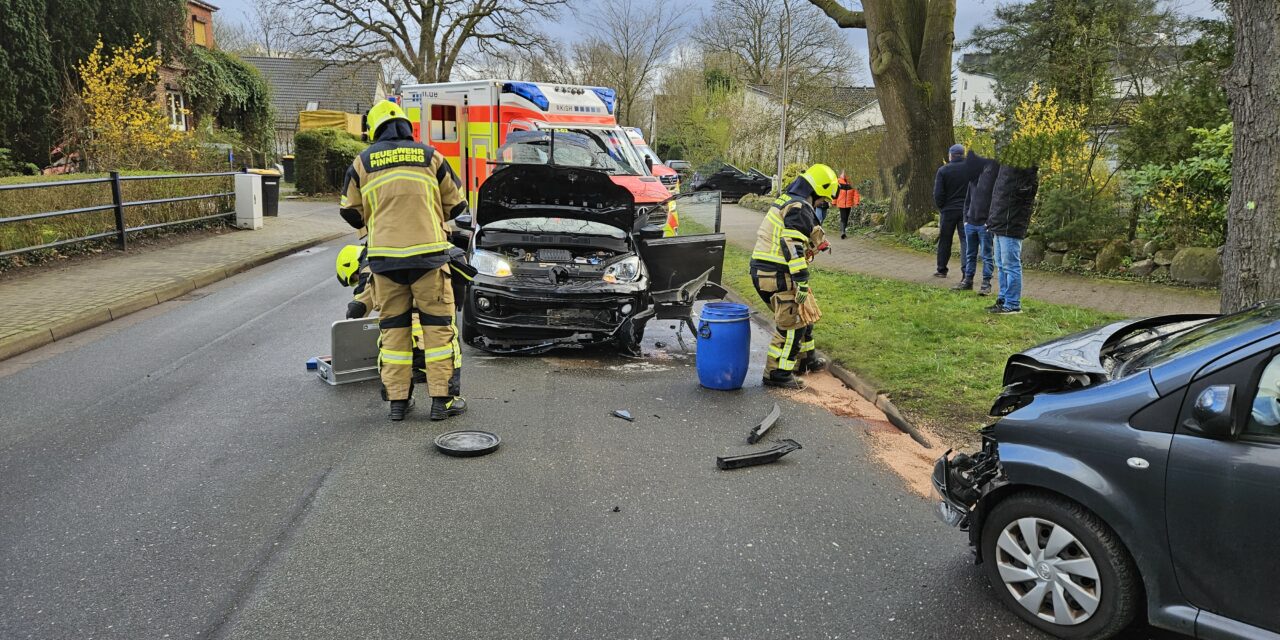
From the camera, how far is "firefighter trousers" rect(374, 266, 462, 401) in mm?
5598

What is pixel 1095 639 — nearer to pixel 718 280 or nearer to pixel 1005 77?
pixel 718 280

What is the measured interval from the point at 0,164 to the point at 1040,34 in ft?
85.9

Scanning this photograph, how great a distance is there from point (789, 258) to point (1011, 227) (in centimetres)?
378

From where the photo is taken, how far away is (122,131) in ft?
54.2

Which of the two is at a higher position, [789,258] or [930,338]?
[789,258]

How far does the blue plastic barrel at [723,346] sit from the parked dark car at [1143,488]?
3038mm

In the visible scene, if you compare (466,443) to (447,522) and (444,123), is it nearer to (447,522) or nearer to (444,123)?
(447,522)

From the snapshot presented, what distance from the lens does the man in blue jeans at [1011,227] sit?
8938mm

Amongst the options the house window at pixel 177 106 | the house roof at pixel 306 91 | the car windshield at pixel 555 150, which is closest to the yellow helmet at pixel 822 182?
the car windshield at pixel 555 150

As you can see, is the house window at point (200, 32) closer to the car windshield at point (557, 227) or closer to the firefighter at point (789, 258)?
the car windshield at point (557, 227)

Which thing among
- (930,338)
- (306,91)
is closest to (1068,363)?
(930,338)

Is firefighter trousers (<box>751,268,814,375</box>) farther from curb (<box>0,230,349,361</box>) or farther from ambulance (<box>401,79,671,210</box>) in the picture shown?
curb (<box>0,230,349,361</box>)

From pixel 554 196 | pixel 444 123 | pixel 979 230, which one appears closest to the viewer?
pixel 554 196

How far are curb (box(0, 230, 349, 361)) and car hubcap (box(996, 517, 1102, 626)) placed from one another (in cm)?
805
